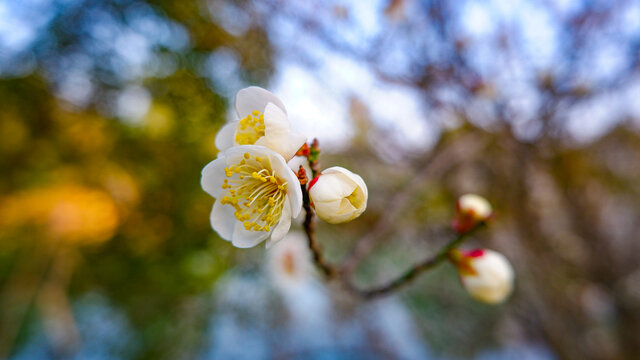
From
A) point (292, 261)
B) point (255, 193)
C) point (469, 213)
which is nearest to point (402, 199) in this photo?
point (469, 213)

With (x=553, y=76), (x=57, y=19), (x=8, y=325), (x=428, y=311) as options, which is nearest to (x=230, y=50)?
(x=57, y=19)

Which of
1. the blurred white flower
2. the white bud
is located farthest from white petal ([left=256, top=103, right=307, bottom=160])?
the blurred white flower

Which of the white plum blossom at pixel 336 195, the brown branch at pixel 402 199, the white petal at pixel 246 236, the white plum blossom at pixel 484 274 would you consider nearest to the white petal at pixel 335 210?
the white plum blossom at pixel 336 195

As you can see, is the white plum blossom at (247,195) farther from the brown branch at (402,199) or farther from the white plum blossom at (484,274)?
the white plum blossom at (484,274)

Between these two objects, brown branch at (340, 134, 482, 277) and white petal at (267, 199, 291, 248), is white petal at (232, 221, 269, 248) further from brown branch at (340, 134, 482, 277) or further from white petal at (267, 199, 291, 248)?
brown branch at (340, 134, 482, 277)

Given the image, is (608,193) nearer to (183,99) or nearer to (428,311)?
(428,311)

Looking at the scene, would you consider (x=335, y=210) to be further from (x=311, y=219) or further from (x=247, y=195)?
(x=247, y=195)
